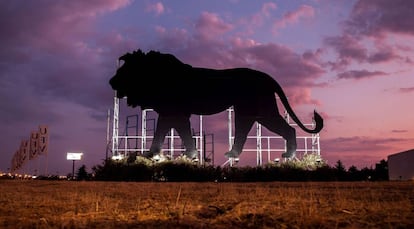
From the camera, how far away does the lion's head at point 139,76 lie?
83.9 ft

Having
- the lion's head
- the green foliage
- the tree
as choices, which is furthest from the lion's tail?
the tree

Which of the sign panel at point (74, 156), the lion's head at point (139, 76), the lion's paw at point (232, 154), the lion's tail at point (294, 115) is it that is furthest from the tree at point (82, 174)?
the lion's tail at point (294, 115)

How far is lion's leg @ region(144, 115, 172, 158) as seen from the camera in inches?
1002

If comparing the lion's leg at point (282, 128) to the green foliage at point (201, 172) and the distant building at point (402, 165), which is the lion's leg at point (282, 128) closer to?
the green foliage at point (201, 172)

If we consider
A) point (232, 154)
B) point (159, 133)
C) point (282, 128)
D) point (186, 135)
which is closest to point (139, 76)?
point (159, 133)

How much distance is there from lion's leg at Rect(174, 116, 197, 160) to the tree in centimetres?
567

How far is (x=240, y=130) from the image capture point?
26234 mm

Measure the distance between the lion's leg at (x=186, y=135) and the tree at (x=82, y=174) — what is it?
567 cm

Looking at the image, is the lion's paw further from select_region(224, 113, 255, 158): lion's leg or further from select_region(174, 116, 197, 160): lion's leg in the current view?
select_region(174, 116, 197, 160): lion's leg

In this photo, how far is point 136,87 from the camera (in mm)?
25688

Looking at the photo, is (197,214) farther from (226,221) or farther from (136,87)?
(136,87)

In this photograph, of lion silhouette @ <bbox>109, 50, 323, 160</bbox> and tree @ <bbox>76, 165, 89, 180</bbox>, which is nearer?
tree @ <bbox>76, 165, 89, 180</bbox>

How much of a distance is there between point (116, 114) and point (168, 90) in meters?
5.83

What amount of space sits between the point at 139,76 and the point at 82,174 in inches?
264
